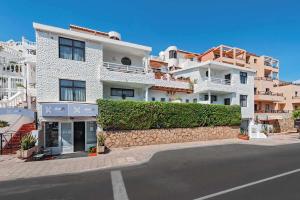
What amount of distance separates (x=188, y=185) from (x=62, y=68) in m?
14.4

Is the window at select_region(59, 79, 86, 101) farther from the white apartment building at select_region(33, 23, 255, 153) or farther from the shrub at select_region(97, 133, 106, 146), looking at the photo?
the shrub at select_region(97, 133, 106, 146)

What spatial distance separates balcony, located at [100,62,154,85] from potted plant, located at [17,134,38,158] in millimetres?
7833

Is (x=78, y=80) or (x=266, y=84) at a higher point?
(x=266, y=84)

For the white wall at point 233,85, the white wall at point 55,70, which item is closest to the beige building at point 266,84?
the white wall at point 233,85

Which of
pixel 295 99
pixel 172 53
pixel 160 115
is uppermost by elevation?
pixel 172 53

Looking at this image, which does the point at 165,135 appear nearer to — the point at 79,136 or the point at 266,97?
the point at 79,136

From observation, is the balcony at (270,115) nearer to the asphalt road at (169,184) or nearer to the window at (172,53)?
the window at (172,53)

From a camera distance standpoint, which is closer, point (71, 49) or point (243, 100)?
point (71, 49)

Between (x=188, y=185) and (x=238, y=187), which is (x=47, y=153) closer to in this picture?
(x=188, y=185)

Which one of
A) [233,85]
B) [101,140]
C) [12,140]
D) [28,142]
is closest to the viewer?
[28,142]

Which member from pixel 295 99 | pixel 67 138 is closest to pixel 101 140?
pixel 67 138

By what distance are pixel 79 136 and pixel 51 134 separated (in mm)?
2273

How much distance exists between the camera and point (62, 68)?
1697 cm

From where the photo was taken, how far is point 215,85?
Answer: 92.0ft
